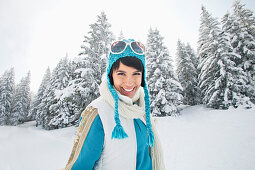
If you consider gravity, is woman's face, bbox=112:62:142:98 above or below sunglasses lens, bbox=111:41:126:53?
below

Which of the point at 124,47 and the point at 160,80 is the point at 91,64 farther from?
the point at 124,47

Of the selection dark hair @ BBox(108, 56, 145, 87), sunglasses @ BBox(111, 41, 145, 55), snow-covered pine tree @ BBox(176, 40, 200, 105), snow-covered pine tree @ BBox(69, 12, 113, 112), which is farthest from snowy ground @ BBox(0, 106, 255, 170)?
snow-covered pine tree @ BBox(176, 40, 200, 105)

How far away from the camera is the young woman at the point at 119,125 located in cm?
117

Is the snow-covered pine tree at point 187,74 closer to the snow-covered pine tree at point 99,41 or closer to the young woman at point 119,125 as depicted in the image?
the snow-covered pine tree at point 99,41

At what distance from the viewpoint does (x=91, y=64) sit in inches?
481

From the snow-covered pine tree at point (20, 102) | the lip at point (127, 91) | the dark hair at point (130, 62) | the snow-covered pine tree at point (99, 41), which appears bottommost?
the snow-covered pine tree at point (20, 102)

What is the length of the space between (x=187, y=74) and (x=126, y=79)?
24.2 meters

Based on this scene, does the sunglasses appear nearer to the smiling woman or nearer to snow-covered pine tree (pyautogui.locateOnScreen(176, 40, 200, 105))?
the smiling woman

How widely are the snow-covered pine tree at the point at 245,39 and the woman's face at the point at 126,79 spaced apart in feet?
59.4

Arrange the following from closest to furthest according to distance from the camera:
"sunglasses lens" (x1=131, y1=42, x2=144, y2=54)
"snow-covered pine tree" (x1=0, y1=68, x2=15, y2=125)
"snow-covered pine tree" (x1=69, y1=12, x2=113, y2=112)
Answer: "sunglasses lens" (x1=131, y1=42, x2=144, y2=54) → "snow-covered pine tree" (x1=69, y1=12, x2=113, y2=112) → "snow-covered pine tree" (x1=0, y1=68, x2=15, y2=125)

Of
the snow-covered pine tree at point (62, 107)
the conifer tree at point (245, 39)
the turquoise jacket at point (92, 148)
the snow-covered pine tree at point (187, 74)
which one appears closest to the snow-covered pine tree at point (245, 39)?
the conifer tree at point (245, 39)

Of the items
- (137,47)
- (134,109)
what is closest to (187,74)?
(137,47)

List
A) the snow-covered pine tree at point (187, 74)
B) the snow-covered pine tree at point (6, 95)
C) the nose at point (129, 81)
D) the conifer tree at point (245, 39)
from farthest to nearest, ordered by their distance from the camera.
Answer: the snow-covered pine tree at point (6, 95) < the snow-covered pine tree at point (187, 74) < the conifer tree at point (245, 39) < the nose at point (129, 81)

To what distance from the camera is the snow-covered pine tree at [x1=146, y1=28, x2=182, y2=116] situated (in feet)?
49.0
